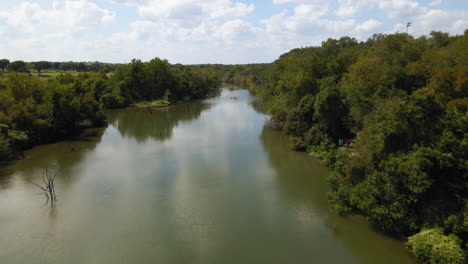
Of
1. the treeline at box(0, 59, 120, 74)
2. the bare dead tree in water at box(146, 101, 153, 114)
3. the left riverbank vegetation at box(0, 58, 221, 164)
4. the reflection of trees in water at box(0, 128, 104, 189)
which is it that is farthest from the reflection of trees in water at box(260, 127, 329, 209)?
the treeline at box(0, 59, 120, 74)

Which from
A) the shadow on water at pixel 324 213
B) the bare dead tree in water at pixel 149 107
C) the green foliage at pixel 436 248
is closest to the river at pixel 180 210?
the shadow on water at pixel 324 213

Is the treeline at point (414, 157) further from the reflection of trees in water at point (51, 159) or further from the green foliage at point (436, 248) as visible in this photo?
the reflection of trees in water at point (51, 159)

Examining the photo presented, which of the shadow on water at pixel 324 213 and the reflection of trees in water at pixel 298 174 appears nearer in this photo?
the shadow on water at pixel 324 213

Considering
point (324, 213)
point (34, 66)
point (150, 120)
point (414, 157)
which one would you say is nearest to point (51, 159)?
point (150, 120)

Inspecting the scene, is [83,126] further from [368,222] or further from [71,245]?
[368,222]

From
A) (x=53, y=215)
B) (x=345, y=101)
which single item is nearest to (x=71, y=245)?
(x=53, y=215)
